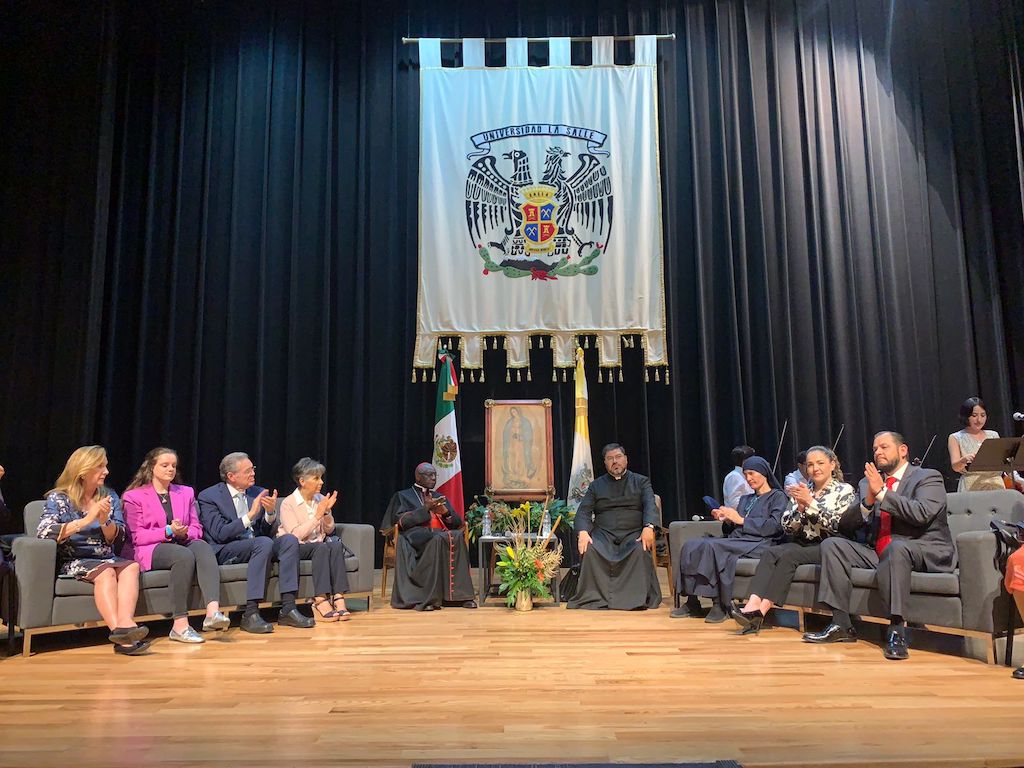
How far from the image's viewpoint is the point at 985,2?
25.9 ft

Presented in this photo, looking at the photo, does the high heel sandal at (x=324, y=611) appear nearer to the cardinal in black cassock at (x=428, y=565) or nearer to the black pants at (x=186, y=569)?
the cardinal in black cassock at (x=428, y=565)

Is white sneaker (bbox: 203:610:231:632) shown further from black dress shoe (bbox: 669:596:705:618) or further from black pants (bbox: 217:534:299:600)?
black dress shoe (bbox: 669:596:705:618)

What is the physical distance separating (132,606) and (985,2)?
8.69 m

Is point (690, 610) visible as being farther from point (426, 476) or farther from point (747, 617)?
point (426, 476)

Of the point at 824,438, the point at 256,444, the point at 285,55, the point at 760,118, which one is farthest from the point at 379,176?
the point at 824,438

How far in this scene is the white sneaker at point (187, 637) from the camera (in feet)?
13.8

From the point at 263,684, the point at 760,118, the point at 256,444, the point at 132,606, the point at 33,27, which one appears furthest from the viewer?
the point at 760,118

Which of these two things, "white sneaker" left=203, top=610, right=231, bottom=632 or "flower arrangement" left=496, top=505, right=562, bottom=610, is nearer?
"white sneaker" left=203, top=610, right=231, bottom=632

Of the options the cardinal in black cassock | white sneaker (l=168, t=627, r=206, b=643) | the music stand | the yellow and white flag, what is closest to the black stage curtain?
the yellow and white flag

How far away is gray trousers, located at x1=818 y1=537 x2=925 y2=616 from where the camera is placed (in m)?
3.88

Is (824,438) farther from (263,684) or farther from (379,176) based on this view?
(263,684)

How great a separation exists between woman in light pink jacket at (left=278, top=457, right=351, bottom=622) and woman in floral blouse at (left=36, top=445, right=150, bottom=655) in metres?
1.05

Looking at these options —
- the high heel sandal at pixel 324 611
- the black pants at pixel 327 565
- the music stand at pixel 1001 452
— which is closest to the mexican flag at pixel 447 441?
the black pants at pixel 327 565

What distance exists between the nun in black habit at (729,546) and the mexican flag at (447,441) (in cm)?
219
